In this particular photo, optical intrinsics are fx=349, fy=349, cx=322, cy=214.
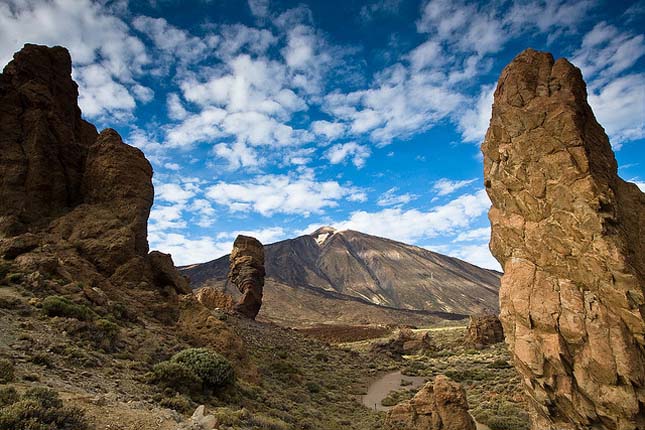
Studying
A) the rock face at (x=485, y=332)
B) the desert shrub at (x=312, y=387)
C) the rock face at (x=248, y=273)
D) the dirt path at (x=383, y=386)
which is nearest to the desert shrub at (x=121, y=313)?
the desert shrub at (x=312, y=387)

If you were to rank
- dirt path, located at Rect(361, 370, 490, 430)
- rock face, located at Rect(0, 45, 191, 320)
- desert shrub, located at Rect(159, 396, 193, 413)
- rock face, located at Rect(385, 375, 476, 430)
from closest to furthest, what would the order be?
desert shrub, located at Rect(159, 396, 193, 413) → rock face, located at Rect(385, 375, 476, 430) → rock face, located at Rect(0, 45, 191, 320) → dirt path, located at Rect(361, 370, 490, 430)

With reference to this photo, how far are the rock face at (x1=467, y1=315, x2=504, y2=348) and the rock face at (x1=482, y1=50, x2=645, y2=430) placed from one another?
42944 millimetres

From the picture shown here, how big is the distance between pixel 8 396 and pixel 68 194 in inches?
663

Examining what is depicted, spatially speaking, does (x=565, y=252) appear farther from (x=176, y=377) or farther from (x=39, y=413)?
(x=176, y=377)

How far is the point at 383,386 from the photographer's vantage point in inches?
1202

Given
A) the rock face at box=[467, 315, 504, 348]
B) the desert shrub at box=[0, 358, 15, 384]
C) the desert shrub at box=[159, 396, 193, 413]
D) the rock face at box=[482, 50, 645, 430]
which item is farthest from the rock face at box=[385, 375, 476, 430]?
the rock face at box=[467, 315, 504, 348]

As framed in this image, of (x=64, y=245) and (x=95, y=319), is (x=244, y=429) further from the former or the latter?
(x=64, y=245)

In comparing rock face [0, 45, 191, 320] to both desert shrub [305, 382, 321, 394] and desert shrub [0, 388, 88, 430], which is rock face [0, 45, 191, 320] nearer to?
desert shrub [0, 388, 88, 430]

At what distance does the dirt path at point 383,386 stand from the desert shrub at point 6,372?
1983 centimetres

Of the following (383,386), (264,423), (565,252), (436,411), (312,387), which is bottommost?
(383,386)

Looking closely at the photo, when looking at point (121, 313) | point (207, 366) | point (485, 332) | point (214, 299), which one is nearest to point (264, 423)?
point (207, 366)

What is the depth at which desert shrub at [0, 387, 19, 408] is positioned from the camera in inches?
255

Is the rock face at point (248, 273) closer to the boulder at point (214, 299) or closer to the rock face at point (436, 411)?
the boulder at point (214, 299)

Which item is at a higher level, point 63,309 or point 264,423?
point 63,309
